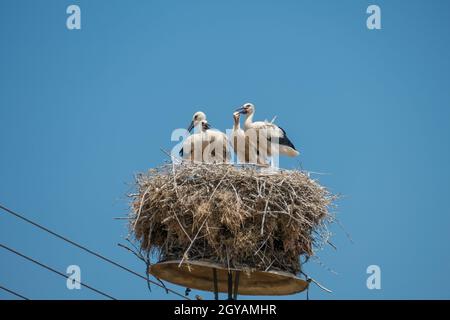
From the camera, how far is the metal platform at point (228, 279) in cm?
1071

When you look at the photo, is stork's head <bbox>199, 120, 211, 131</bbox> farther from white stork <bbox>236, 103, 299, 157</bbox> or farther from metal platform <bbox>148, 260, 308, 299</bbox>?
metal platform <bbox>148, 260, 308, 299</bbox>

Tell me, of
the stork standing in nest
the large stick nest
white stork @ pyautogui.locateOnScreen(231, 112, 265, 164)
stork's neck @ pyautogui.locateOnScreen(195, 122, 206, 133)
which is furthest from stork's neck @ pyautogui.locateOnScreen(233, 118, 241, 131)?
the large stick nest

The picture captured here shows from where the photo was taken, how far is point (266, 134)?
13.5 meters

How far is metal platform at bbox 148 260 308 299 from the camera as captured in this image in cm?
1071

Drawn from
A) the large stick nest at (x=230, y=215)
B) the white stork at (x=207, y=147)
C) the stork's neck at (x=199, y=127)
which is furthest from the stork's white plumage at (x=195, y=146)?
the large stick nest at (x=230, y=215)

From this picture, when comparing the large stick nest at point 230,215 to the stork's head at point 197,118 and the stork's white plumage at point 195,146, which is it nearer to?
the stork's white plumage at point 195,146

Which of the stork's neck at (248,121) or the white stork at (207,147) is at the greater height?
the stork's neck at (248,121)

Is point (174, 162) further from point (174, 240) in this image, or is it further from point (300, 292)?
point (300, 292)

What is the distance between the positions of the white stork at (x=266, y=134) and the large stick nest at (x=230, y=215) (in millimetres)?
2426

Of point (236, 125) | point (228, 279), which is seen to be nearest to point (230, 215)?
point (228, 279)

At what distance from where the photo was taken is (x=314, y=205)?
35.4ft

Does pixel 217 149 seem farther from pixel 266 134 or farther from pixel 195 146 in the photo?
pixel 266 134

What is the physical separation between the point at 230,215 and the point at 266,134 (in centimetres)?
336
